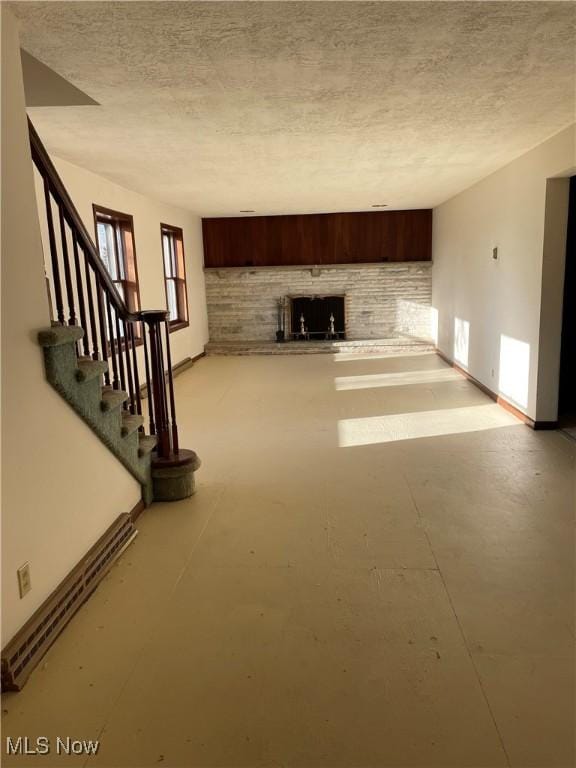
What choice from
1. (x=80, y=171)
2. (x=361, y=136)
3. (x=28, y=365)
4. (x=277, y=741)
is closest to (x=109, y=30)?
(x=28, y=365)

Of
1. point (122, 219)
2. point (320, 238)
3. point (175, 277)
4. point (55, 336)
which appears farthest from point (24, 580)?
point (320, 238)

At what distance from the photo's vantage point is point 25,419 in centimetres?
204

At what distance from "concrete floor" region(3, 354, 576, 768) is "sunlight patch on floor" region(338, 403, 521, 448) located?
400mm

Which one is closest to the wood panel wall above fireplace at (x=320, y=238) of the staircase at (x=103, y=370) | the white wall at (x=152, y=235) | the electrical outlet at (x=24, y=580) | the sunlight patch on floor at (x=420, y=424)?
the white wall at (x=152, y=235)

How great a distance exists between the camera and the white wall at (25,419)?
1.93 m

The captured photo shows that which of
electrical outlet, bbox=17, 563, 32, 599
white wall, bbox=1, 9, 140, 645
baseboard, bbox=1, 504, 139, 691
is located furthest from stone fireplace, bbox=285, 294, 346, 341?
electrical outlet, bbox=17, 563, 32, 599

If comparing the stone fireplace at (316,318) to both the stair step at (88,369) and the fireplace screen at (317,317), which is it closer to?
the fireplace screen at (317,317)

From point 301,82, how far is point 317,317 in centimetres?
702

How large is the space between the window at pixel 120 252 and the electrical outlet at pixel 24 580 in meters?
4.15

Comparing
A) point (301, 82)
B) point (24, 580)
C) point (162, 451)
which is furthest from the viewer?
point (162, 451)

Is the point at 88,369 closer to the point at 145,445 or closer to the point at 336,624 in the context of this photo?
the point at 145,445

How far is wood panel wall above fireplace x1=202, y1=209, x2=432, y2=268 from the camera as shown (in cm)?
936

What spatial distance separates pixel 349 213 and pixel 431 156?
4.72 m

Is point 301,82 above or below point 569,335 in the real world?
above
